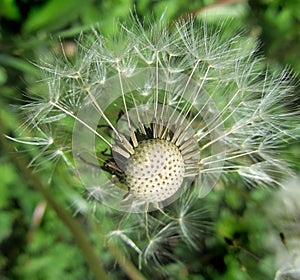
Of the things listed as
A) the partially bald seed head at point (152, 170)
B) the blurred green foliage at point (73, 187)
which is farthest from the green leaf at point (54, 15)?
the partially bald seed head at point (152, 170)

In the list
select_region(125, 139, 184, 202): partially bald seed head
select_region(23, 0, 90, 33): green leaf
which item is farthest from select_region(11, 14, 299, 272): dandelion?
select_region(23, 0, 90, 33): green leaf

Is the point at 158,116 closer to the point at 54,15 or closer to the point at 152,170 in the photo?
the point at 152,170

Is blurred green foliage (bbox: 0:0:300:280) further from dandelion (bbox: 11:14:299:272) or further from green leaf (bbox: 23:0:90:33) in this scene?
dandelion (bbox: 11:14:299:272)

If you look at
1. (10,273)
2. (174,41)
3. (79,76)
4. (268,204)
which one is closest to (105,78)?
(79,76)

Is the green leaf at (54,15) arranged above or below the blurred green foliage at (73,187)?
above

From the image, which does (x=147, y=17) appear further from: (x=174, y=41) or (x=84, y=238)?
(x=84, y=238)

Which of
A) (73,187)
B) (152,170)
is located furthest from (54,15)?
(152,170)

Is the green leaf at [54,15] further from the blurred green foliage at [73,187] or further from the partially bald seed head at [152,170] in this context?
the partially bald seed head at [152,170]
